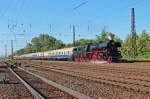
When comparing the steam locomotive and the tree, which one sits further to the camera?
the tree

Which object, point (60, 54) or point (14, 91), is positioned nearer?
point (14, 91)

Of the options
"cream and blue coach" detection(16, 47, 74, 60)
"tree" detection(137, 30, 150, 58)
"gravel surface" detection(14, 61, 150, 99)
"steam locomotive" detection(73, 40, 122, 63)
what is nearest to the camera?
"gravel surface" detection(14, 61, 150, 99)

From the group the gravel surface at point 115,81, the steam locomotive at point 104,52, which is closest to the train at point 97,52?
the steam locomotive at point 104,52

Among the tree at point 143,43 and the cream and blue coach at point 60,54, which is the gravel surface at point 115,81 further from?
the tree at point 143,43

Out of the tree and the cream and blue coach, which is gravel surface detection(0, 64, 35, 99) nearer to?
the cream and blue coach

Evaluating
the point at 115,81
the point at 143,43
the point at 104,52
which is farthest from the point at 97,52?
the point at 143,43

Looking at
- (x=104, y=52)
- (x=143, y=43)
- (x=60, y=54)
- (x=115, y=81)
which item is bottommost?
(x=115, y=81)

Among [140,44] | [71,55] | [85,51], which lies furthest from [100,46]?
[140,44]

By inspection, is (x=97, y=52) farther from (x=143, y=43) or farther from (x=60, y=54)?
(x=143, y=43)

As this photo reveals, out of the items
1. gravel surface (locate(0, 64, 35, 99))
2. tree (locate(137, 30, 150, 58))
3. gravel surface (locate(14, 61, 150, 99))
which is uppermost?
tree (locate(137, 30, 150, 58))

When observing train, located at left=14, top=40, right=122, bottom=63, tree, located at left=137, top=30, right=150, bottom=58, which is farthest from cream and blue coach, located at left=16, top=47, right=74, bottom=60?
tree, located at left=137, top=30, right=150, bottom=58

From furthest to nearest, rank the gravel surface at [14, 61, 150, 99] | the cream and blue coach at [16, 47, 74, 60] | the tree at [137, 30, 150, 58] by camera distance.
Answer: the tree at [137, 30, 150, 58] < the cream and blue coach at [16, 47, 74, 60] < the gravel surface at [14, 61, 150, 99]

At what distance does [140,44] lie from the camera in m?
104

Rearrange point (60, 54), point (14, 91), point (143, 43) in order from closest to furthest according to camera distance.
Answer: point (14, 91) < point (60, 54) < point (143, 43)
